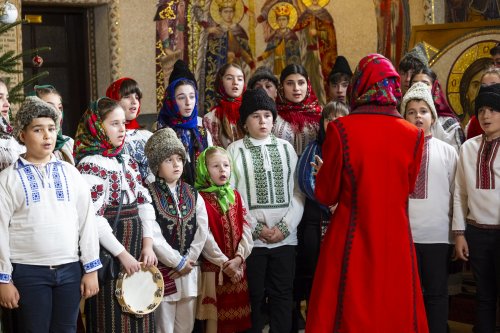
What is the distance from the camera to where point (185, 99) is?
19.7 feet

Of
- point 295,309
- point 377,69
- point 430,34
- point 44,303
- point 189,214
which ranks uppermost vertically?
point 430,34

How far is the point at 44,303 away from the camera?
4441 millimetres

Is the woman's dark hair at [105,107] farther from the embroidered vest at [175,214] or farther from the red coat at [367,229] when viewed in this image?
the red coat at [367,229]

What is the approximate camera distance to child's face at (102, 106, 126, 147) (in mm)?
4988

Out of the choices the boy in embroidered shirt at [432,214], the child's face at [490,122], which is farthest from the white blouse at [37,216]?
the child's face at [490,122]

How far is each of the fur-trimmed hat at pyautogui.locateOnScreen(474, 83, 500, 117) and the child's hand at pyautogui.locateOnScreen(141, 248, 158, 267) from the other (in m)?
2.17

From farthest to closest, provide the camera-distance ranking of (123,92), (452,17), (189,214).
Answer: (452,17)
(123,92)
(189,214)

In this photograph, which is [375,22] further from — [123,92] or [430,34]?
[123,92]

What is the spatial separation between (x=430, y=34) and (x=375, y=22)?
1.36 metres

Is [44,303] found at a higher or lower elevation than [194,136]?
lower

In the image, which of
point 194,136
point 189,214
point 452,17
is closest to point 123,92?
point 194,136

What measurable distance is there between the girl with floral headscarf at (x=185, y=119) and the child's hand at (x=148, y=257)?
1018mm

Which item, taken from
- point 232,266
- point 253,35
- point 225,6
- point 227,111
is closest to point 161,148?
point 232,266

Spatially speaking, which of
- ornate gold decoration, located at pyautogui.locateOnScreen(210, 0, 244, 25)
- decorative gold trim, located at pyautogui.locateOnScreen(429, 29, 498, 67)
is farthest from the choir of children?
ornate gold decoration, located at pyautogui.locateOnScreen(210, 0, 244, 25)
